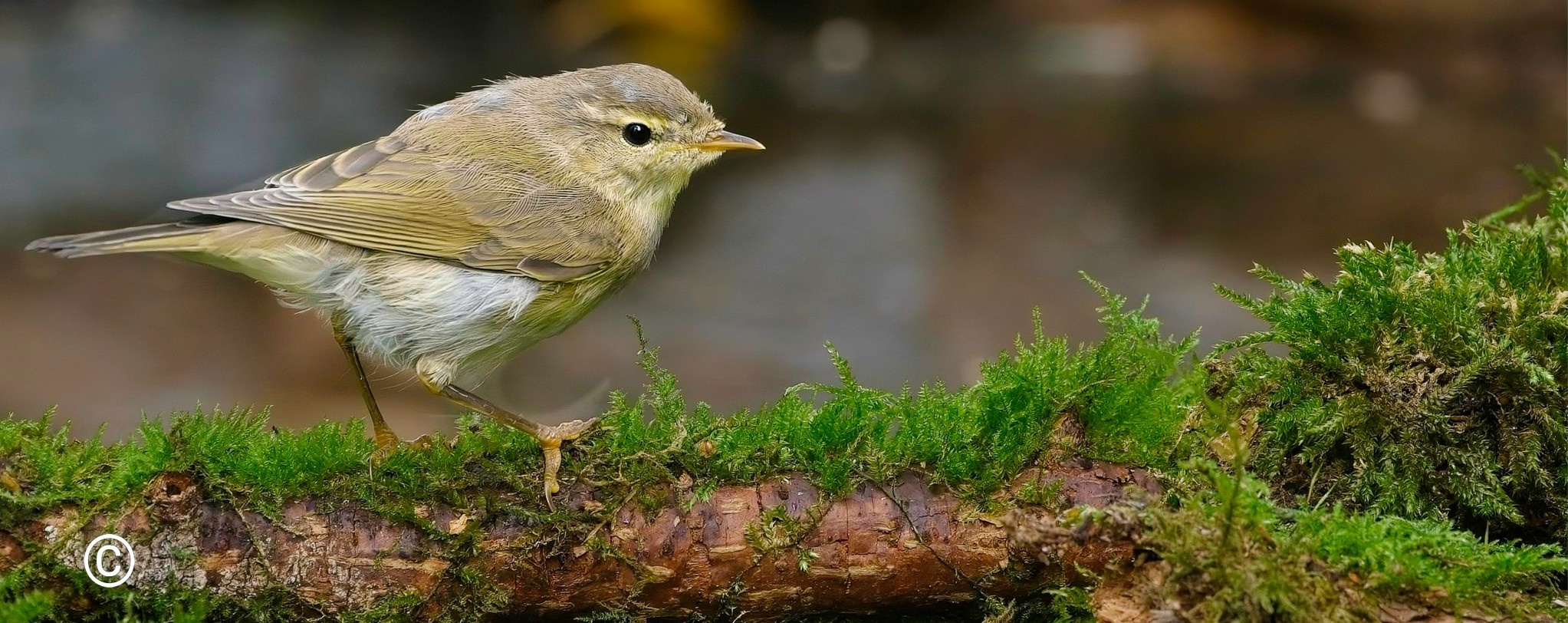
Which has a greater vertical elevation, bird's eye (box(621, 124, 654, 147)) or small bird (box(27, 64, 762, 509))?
bird's eye (box(621, 124, 654, 147))

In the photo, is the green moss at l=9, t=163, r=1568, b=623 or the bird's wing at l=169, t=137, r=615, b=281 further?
the bird's wing at l=169, t=137, r=615, b=281

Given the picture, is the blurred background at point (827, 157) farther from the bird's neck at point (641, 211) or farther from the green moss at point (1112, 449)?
the green moss at point (1112, 449)

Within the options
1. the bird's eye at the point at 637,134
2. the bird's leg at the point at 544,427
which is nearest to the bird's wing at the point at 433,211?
the bird's eye at the point at 637,134

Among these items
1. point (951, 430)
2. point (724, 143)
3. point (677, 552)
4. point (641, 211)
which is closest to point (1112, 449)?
point (951, 430)

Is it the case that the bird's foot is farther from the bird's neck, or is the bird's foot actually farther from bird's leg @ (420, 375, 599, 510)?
the bird's neck

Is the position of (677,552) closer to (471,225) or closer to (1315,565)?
(471,225)

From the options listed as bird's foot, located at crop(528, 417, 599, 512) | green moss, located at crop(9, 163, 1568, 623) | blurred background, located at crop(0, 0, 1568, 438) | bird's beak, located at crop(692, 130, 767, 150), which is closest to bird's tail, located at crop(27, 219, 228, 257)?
green moss, located at crop(9, 163, 1568, 623)
